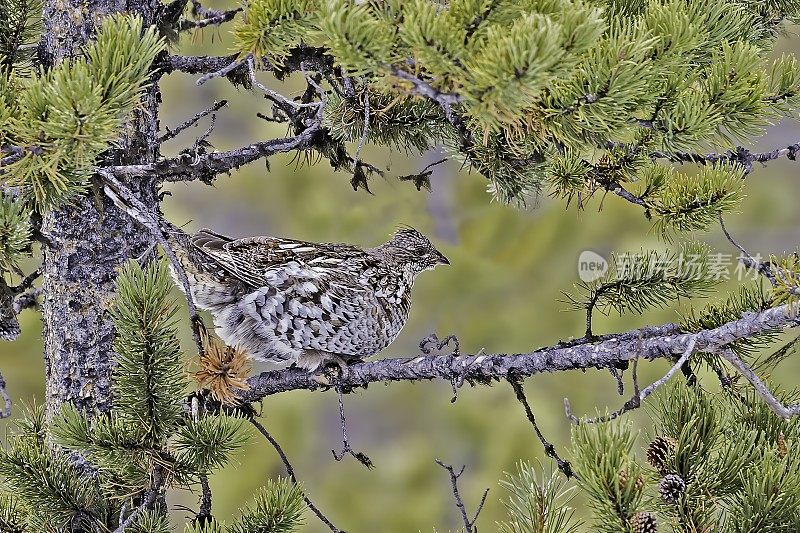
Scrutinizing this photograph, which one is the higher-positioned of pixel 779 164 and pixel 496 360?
pixel 779 164

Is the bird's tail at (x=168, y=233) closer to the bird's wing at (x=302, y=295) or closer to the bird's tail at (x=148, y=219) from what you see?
the bird's tail at (x=148, y=219)

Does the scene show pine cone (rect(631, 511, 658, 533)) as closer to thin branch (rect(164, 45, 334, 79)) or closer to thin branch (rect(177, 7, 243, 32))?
thin branch (rect(164, 45, 334, 79))

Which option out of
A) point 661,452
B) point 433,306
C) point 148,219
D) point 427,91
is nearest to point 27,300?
point 148,219

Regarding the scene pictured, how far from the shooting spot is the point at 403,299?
1.76m

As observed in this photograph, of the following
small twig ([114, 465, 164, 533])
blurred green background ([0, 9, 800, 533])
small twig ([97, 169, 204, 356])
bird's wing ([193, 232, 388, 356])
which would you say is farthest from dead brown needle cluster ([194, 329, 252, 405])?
blurred green background ([0, 9, 800, 533])

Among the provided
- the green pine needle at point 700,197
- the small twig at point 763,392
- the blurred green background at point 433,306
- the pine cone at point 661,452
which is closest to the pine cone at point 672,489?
the pine cone at point 661,452

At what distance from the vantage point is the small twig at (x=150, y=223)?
1.09 meters

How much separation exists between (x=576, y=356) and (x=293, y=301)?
0.63 meters

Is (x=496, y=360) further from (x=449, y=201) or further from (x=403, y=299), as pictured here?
(x=449, y=201)

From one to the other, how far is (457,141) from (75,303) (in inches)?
27.0

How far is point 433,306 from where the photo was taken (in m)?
3.37

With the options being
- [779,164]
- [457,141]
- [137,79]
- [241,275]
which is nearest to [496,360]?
[457,141]

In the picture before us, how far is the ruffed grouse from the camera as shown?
1.53m

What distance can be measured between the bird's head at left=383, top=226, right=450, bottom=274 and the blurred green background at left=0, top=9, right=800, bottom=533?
126 cm
